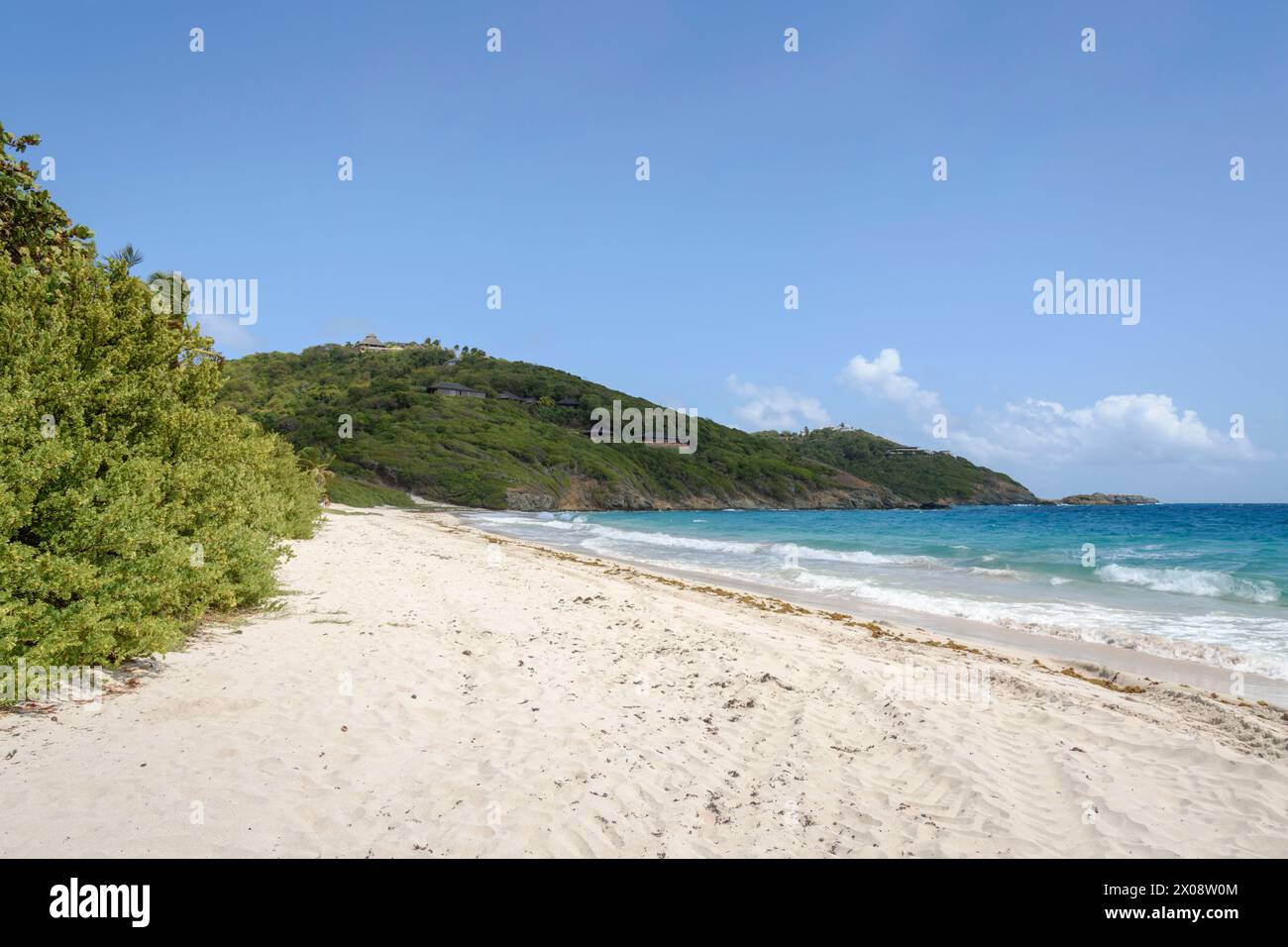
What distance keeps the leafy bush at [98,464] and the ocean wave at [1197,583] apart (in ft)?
72.7

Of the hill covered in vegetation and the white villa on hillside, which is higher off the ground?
the white villa on hillside

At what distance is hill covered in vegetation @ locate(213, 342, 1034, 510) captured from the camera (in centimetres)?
8538

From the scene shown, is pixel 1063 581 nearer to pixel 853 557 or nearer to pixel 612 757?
pixel 853 557

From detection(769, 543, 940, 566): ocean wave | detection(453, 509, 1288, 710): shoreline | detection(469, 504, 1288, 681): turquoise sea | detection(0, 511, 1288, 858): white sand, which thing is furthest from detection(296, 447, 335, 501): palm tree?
detection(0, 511, 1288, 858): white sand

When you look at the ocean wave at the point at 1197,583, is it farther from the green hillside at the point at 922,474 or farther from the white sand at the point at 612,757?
the green hillside at the point at 922,474

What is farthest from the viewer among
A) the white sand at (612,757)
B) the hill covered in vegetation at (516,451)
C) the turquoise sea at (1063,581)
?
the hill covered in vegetation at (516,451)

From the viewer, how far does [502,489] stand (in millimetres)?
86000

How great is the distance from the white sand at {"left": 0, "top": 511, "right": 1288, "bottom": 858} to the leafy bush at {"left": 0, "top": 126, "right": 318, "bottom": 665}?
0.70m

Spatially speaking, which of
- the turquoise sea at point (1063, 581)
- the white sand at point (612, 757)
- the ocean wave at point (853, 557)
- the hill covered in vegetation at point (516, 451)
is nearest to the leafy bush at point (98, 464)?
the white sand at point (612, 757)

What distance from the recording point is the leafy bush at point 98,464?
5.47 metres

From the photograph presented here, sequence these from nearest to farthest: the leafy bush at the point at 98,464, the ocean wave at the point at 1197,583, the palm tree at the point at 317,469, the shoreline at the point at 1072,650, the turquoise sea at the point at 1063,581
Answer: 1. the leafy bush at the point at 98,464
2. the shoreline at the point at 1072,650
3. the turquoise sea at the point at 1063,581
4. the ocean wave at the point at 1197,583
5. the palm tree at the point at 317,469

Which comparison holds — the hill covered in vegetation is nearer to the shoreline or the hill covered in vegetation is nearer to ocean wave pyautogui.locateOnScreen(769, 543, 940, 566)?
ocean wave pyautogui.locateOnScreen(769, 543, 940, 566)

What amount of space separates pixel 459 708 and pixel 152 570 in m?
3.27
